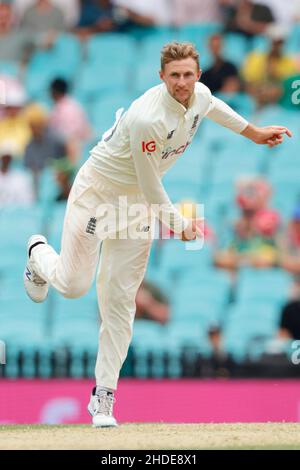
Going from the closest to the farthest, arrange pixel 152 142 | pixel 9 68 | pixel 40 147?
pixel 152 142 < pixel 40 147 < pixel 9 68

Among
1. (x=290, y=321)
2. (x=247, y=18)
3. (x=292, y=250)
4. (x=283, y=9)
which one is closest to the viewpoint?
(x=290, y=321)

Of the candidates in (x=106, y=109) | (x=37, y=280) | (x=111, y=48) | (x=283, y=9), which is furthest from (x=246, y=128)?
(x=111, y=48)

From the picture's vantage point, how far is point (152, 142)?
261 inches

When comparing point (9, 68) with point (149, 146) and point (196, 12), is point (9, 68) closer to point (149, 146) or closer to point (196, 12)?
point (196, 12)

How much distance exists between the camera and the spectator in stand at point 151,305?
436 inches

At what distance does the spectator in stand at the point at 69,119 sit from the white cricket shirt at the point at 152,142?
602 cm

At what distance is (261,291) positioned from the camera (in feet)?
36.9

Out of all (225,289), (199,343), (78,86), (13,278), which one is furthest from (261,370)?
(78,86)

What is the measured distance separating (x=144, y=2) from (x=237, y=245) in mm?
3885

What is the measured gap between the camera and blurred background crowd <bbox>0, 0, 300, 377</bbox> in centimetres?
1062

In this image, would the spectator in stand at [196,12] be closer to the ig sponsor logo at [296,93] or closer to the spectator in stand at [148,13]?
the spectator in stand at [148,13]

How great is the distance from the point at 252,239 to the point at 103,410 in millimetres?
4903

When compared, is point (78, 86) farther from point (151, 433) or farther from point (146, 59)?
point (151, 433)

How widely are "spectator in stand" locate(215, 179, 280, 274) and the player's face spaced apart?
5045 millimetres
